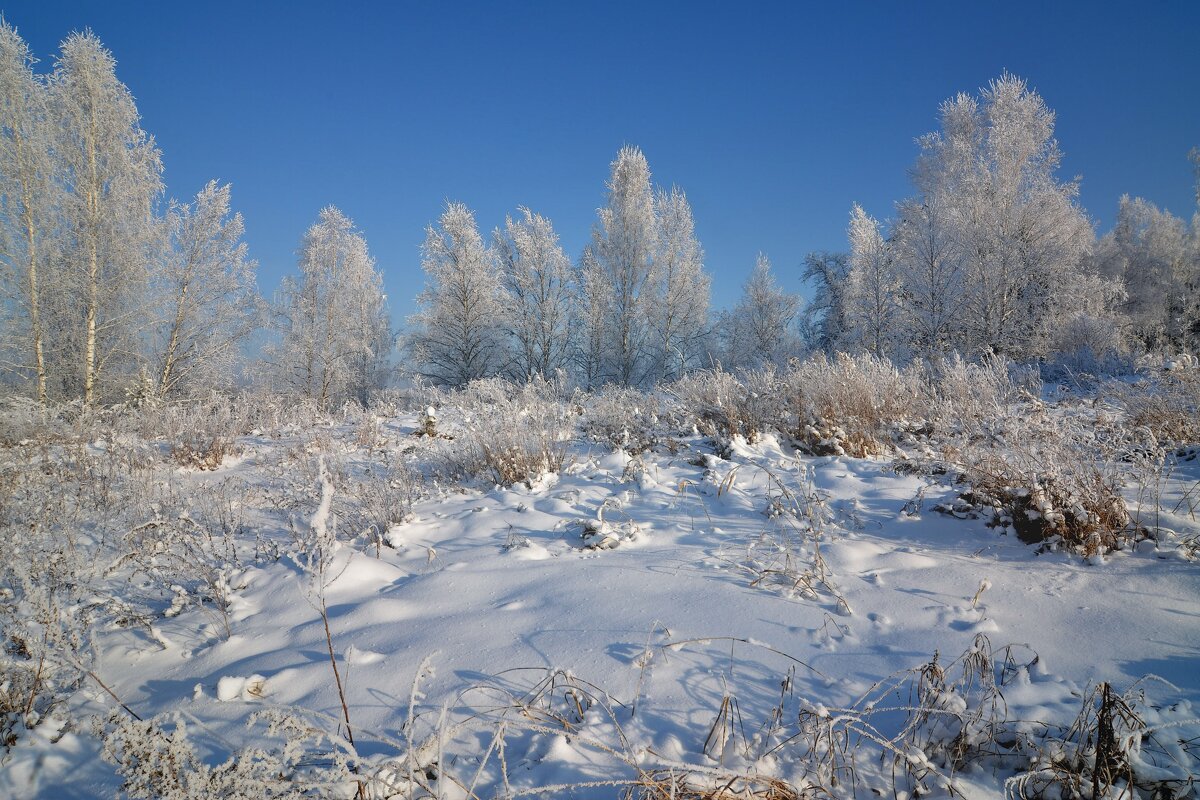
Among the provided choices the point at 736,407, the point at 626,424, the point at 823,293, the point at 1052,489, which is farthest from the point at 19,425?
the point at 823,293

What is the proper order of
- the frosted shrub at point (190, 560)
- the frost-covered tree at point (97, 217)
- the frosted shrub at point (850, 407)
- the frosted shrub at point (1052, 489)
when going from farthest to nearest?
1. the frost-covered tree at point (97, 217)
2. the frosted shrub at point (850, 407)
3. the frosted shrub at point (190, 560)
4. the frosted shrub at point (1052, 489)

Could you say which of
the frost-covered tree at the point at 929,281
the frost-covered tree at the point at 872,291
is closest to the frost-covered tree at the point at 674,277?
the frost-covered tree at the point at 872,291

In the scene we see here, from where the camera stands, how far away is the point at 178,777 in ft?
4.10

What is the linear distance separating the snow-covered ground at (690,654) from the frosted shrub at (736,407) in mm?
1731

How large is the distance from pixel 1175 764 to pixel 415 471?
4935 mm

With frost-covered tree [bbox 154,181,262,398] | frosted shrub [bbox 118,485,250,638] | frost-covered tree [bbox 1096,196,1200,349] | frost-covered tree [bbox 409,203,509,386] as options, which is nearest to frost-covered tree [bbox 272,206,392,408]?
frost-covered tree [bbox 409,203,509,386]

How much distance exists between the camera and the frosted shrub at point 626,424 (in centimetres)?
502

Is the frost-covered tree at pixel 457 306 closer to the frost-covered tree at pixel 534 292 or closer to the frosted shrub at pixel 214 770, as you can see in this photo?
the frost-covered tree at pixel 534 292

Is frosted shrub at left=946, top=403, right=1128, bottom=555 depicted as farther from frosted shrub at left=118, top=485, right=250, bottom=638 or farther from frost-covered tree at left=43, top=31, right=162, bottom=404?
frost-covered tree at left=43, top=31, right=162, bottom=404

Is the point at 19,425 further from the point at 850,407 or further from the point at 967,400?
the point at 967,400

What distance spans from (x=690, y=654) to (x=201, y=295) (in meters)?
14.3

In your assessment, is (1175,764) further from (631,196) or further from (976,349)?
(631,196)

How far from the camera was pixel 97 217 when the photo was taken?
33.0ft

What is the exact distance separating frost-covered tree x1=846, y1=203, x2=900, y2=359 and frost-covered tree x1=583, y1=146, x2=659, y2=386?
7.34 m
